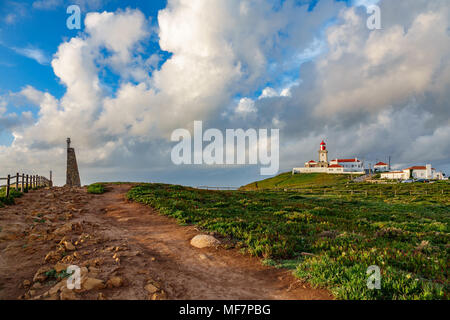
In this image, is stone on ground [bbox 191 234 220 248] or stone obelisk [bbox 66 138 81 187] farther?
stone obelisk [bbox 66 138 81 187]

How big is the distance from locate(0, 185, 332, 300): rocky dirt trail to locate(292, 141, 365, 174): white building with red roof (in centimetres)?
12484

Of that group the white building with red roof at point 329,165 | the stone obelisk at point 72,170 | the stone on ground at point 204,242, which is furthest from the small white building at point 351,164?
the stone on ground at point 204,242

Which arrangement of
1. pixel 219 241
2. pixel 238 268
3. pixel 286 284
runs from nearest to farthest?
pixel 286 284 → pixel 238 268 → pixel 219 241

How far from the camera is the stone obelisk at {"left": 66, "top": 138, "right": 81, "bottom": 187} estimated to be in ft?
129

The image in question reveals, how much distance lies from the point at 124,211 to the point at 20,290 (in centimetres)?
1017

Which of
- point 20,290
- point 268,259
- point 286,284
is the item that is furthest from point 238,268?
point 20,290

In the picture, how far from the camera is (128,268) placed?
17.9ft

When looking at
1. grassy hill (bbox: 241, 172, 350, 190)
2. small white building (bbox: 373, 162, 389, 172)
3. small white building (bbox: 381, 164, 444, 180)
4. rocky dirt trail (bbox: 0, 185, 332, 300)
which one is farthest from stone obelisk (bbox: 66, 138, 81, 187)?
small white building (bbox: 373, 162, 389, 172)

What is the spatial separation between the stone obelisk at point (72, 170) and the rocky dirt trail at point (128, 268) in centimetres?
3527

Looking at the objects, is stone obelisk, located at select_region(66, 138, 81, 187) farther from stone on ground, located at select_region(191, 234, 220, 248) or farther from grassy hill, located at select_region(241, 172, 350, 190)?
grassy hill, located at select_region(241, 172, 350, 190)

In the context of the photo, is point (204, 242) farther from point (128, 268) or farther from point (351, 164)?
point (351, 164)

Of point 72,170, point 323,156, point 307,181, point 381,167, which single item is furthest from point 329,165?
point 72,170
